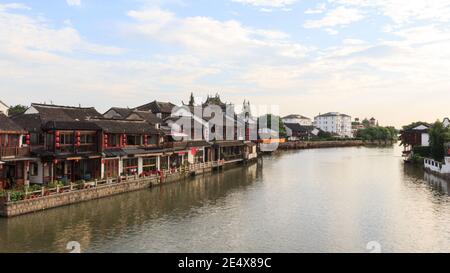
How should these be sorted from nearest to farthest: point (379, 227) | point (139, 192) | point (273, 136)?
point (379, 227), point (139, 192), point (273, 136)

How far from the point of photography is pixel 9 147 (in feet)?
91.6

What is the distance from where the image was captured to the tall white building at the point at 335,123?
183 metres

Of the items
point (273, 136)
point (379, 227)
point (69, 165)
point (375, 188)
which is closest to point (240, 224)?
point (379, 227)

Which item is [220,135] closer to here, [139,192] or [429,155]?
[139,192]

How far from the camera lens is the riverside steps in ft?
82.4

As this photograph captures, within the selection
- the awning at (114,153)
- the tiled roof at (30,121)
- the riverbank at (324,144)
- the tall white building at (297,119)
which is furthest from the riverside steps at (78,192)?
the tall white building at (297,119)

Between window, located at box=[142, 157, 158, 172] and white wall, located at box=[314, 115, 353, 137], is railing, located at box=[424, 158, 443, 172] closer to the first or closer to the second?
window, located at box=[142, 157, 158, 172]

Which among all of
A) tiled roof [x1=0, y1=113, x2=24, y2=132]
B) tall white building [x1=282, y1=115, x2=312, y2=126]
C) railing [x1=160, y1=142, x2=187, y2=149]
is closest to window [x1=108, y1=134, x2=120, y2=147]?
railing [x1=160, y1=142, x2=187, y2=149]

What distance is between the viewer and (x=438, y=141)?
183 feet

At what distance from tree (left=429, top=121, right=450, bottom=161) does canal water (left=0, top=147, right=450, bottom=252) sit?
17078 millimetres

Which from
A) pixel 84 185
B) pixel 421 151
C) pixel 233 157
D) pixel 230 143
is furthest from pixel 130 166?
pixel 421 151

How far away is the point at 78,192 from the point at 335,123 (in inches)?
6474

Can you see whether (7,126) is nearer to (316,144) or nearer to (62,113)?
(62,113)
